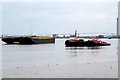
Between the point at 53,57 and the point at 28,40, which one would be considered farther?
the point at 28,40

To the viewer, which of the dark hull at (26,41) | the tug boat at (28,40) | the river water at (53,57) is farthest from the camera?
the tug boat at (28,40)

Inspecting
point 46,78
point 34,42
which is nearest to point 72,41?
point 34,42

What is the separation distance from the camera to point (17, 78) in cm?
1131

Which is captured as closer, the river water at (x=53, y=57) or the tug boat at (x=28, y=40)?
the river water at (x=53, y=57)

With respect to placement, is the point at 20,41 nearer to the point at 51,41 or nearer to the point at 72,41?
the point at 51,41

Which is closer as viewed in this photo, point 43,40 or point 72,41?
point 72,41

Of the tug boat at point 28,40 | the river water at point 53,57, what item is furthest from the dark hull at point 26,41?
the river water at point 53,57

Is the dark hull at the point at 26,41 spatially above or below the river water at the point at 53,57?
above

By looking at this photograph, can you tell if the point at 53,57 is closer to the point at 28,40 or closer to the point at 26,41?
the point at 26,41

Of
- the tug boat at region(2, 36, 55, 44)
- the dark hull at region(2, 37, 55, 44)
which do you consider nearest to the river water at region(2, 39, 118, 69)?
the dark hull at region(2, 37, 55, 44)

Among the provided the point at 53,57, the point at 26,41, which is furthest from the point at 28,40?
the point at 53,57

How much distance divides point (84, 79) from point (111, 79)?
3.24 feet

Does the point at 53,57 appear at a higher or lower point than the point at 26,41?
lower

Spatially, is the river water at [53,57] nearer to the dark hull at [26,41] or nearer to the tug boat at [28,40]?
the dark hull at [26,41]
